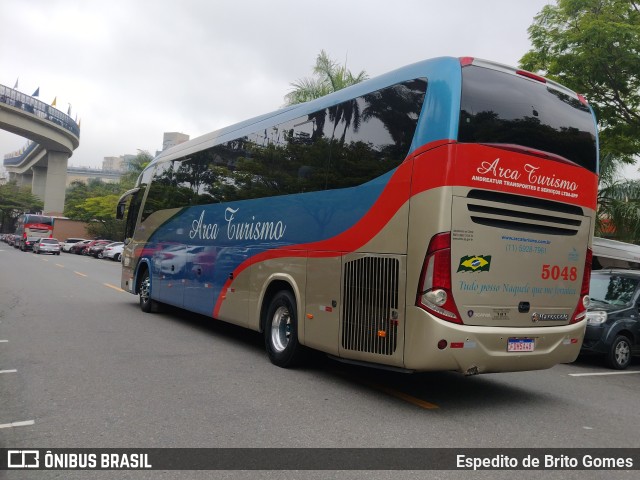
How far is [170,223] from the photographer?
39.8 ft

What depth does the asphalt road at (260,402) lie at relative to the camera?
488 cm

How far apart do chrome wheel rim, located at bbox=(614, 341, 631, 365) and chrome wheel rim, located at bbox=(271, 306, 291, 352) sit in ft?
18.8

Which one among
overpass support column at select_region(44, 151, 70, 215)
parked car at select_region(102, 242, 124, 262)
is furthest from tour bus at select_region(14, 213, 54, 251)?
overpass support column at select_region(44, 151, 70, 215)

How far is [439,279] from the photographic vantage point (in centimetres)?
575

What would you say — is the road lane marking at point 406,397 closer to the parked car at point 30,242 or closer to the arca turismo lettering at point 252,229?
the arca turismo lettering at point 252,229

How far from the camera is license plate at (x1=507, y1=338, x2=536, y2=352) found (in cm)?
611

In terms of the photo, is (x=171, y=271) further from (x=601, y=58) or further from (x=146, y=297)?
(x=601, y=58)

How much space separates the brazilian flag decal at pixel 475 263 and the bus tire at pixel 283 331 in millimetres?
2589

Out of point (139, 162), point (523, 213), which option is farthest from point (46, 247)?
point (523, 213)

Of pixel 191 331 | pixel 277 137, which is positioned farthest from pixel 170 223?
pixel 277 137

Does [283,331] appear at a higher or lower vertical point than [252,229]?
lower

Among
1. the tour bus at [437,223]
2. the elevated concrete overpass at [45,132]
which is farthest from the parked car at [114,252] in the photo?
the tour bus at [437,223]

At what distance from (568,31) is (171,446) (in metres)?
14.6

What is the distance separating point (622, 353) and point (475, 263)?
5618 mm
